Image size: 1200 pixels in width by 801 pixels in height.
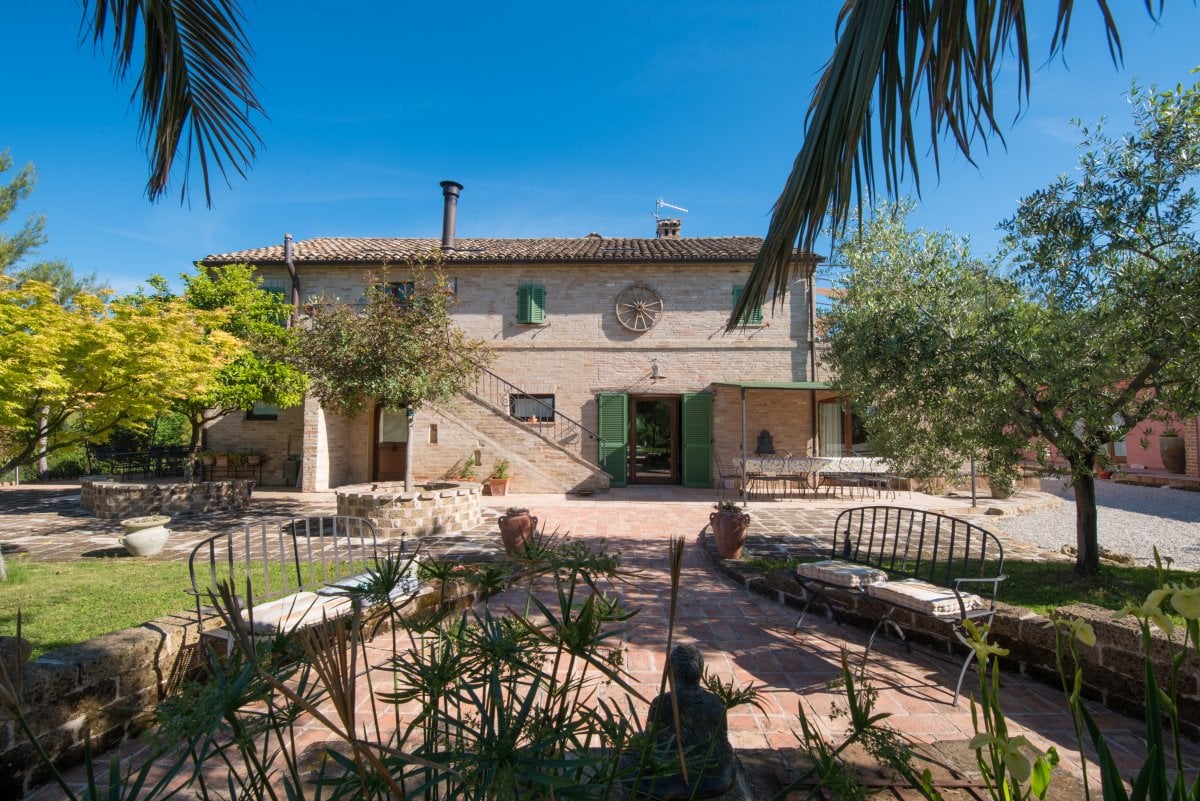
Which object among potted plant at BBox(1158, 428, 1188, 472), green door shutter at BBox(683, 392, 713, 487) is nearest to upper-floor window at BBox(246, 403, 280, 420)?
green door shutter at BBox(683, 392, 713, 487)

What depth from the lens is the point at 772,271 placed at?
1908 millimetres

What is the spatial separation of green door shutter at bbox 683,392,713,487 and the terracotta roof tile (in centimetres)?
375

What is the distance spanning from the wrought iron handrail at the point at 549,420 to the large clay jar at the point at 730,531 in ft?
26.8

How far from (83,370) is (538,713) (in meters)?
8.19

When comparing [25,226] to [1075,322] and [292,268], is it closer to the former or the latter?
[292,268]

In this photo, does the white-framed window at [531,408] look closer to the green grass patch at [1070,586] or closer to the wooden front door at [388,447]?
the wooden front door at [388,447]

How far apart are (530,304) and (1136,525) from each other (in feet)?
42.0

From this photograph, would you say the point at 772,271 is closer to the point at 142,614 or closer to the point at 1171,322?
the point at 1171,322

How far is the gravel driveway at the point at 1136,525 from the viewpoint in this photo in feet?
24.9

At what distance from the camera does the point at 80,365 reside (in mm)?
6691

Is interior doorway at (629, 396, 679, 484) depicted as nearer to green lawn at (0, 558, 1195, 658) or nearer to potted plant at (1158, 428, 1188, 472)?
green lawn at (0, 558, 1195, 658)

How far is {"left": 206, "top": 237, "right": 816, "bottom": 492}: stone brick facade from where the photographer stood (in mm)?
14914

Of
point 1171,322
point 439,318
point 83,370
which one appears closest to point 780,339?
point 439,318

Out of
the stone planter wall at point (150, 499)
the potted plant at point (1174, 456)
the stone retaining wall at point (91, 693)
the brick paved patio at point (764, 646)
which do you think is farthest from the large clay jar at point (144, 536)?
the potted plant at point (1174, 456)
